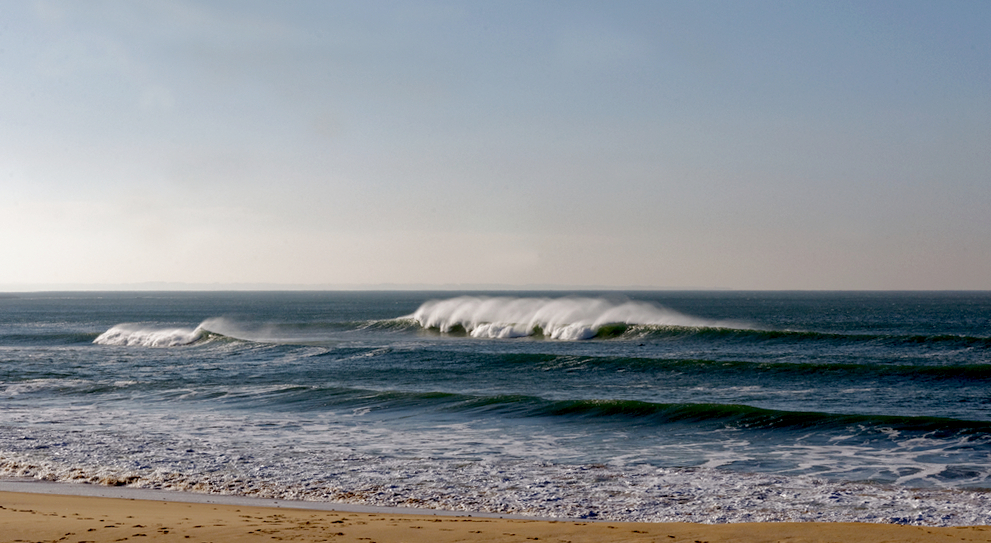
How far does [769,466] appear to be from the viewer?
11453mm

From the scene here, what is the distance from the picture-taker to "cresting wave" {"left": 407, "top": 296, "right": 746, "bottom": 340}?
43.2 meters

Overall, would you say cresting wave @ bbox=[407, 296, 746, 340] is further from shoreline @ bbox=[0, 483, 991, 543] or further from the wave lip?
shoreline @ bbox=[0, 483, 991, 543]

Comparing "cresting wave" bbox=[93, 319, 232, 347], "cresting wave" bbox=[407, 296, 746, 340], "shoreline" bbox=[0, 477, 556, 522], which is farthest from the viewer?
"cresting wave" bbox=[407, 296, 746, 340]

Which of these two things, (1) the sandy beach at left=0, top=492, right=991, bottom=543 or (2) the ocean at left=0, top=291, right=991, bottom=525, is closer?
(1) the sandy beach at left=0, top=492, right=991, bottom=543

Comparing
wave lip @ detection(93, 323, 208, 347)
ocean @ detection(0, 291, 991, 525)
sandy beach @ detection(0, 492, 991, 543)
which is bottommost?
wave lip @ detection(93, 323, 208, 347)

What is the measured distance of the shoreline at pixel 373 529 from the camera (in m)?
6.99

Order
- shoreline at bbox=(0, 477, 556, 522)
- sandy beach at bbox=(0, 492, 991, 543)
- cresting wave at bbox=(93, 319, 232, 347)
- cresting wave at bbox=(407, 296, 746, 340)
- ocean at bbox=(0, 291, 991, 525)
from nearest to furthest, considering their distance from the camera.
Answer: sandy beach at bbox=(0, 492, 991, 543) < shoreline at bbox=(0, 477, 556, 522) < ocean at bbox=(0, 291, 991, 525) < cresting wave at bbox=(93, 319, 232, 347) < cresting wave at bbox=(407, 296, 746, 340)

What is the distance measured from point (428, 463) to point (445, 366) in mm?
15496

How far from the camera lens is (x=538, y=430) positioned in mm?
14875

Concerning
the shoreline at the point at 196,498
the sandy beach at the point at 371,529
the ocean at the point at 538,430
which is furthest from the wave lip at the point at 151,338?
the sandy beach at the point at 371,529

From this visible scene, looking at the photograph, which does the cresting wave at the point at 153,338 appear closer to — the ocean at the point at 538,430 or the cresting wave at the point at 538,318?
the ocean at the point at 538,430

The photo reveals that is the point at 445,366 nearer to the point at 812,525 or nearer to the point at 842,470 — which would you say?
the point at 842,470

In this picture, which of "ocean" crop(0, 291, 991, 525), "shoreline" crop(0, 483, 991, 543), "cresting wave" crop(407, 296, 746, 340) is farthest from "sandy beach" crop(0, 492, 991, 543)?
"cresting wave" crop(407, 296, 746, 340)

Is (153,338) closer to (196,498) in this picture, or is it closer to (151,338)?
(151,338)
